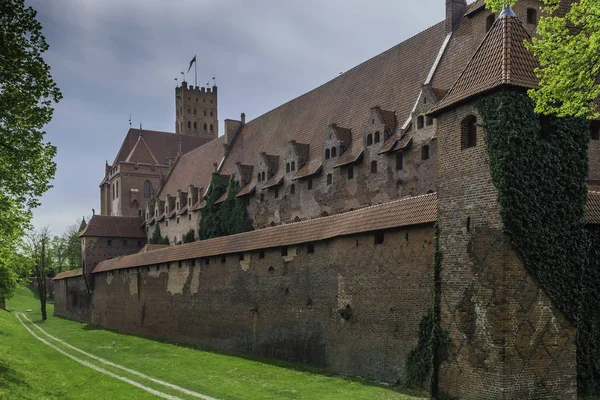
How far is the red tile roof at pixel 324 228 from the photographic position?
1894 cm

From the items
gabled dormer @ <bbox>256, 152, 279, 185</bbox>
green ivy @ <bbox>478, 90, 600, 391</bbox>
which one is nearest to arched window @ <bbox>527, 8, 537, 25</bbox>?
green ivy @ <bbox>478, 90, 600, 391</bbox>

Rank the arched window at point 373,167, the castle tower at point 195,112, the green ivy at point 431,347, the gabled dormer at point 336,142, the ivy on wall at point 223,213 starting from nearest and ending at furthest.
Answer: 1. the green ivy at point 431,347
2. the arched window at point 373,167
3. the gabled dormer at point 336,142
4. the ivy on wall at point 223,213
5. the castle tower at point 195,112

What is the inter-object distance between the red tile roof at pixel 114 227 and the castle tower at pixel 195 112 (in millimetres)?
28862

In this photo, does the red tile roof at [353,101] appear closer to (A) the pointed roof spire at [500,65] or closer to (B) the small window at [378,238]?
(B) the small window at [378,238]

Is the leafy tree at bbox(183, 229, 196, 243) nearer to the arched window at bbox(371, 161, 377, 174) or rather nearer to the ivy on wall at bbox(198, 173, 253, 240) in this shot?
the ivy on wall at bbox(198, 173, 253, 240)

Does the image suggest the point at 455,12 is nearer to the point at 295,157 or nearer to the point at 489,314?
the point at 295,157

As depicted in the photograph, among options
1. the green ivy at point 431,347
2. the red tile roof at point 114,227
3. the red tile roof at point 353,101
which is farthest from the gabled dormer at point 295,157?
the red tile roof at point 114,227

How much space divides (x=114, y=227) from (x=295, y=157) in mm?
28048

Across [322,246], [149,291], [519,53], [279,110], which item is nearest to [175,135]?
[279,110]

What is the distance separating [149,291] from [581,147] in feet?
93.5

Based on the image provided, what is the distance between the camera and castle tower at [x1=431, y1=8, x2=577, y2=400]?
617 inches

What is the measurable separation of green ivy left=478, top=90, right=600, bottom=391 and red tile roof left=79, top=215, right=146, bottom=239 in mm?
45793

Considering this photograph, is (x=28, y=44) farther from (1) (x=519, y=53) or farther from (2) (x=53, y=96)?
(1) (x=519, y=53)

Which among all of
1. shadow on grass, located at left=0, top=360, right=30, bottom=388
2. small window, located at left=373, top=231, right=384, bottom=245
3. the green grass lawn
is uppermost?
small window, located at left=373, top=231, right=384, bottom=245
